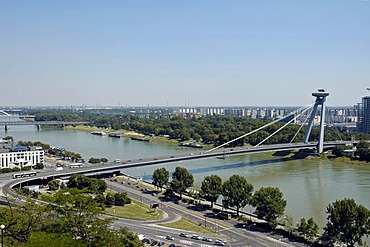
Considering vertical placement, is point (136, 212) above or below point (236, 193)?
below

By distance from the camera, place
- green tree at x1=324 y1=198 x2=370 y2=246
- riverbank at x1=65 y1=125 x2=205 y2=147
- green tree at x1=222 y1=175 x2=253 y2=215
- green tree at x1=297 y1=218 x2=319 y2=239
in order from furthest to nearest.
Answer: riverbank at x1=65 y1=125 x2=205 y2=147 → green tree at x1=222 y1=175 x2=253 y2=215 → green tree at x1=297 y1=218 x2=319 y2=239 → green tree at x1=324 y1=198 x2=370 y2=246

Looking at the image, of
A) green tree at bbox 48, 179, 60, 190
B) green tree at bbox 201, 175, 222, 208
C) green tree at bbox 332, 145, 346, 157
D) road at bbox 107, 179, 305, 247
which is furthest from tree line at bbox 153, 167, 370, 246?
green tree at bbox 332, 145, 346, 157

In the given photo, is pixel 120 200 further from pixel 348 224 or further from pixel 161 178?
pixel 348 224

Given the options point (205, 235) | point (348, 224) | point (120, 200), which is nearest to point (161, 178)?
point (120, 200)

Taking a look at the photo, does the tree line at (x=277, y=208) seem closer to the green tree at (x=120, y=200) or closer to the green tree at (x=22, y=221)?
the green tree at (x=120, y=200)

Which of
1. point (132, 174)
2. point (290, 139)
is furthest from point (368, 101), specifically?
point (132, 174)

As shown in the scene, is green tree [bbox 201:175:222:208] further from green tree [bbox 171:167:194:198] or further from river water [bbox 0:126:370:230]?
river water [bbox 0:126:370:230]

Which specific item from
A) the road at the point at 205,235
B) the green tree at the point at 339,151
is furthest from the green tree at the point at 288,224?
the green tree at the point at 339,151

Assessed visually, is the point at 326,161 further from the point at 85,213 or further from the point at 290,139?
the point at 85,213
